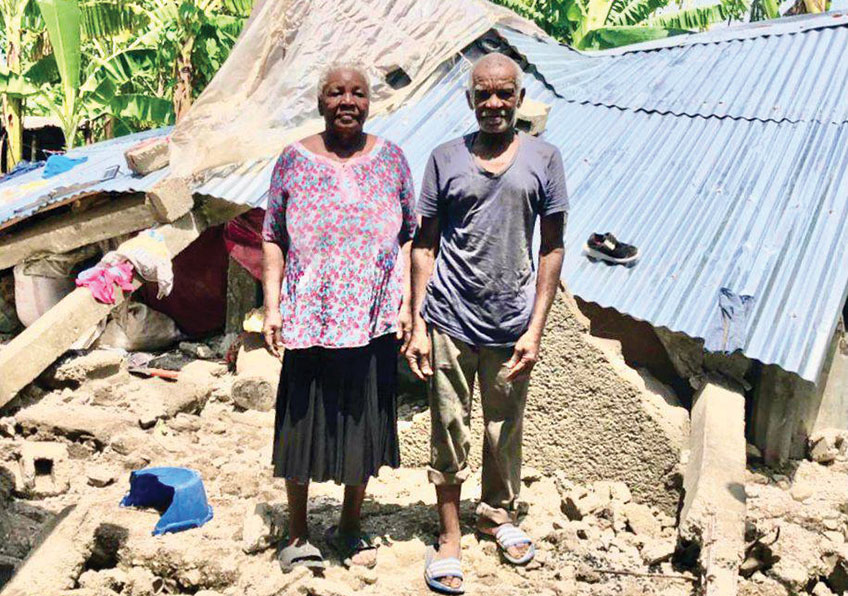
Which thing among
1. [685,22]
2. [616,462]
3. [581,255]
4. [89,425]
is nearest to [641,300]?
[581,255]

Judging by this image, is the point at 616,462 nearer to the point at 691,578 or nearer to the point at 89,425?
the point at 691,578

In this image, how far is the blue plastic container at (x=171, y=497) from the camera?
379 centimetres

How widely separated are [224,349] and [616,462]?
3.62 meters

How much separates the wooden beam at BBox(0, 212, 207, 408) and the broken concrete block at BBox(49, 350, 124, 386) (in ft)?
0.49

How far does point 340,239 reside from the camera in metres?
3.14

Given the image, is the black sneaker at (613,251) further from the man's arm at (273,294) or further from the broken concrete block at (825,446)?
the man's arm at (273,294)

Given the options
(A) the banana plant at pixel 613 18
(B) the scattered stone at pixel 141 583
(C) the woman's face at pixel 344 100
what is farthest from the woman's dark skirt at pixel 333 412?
(A) the banana plant at pixel 613 18

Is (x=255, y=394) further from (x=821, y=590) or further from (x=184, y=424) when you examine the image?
(x=821, y=590)

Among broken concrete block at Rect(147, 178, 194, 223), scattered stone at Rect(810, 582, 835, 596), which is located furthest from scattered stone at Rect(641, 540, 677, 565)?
broken concrete block at Rect(147, 178, 194, 223)

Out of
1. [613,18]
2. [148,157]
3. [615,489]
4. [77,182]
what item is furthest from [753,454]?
[613,18]

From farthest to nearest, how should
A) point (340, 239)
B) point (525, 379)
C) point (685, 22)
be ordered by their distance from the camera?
1. point (685, 22)
2. point (525, 379)
3. point (340, 239)

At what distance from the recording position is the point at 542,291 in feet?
10.7

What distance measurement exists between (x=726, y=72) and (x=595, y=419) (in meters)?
3.64

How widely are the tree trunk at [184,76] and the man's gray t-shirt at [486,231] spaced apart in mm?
9430
